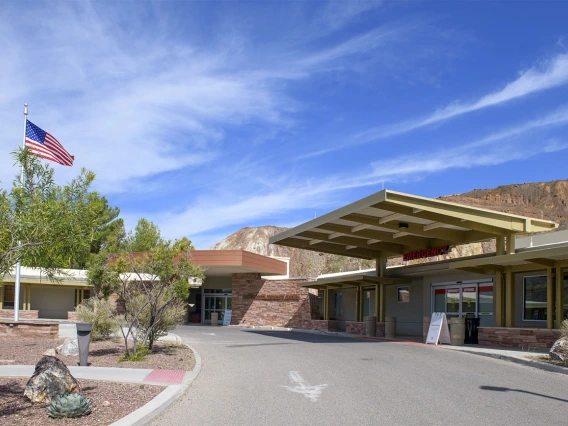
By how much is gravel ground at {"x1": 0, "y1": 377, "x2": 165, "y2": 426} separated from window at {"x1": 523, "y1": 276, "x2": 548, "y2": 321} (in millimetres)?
14979

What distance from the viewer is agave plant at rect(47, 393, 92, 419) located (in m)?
7.74

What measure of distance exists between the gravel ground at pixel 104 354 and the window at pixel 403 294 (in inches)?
518

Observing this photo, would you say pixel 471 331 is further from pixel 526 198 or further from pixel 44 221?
pixel 526 198

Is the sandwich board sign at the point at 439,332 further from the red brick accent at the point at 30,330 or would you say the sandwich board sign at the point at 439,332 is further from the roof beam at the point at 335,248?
the red brick accent at the point at 30,330

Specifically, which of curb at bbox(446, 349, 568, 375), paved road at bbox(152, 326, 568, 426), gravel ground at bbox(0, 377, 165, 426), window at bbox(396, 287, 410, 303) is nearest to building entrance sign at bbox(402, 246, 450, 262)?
window at bbox(396, 287, 410, 303)

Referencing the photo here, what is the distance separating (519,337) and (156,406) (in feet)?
45.5

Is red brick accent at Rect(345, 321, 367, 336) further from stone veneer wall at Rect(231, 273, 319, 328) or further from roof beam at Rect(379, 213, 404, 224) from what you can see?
roof beam at Rect(379, 213, 404, 224)

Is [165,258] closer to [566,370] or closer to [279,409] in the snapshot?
[279,409]

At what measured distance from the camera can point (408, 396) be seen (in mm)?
9758

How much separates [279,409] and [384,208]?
12319 mm

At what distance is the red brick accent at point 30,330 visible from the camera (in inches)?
796

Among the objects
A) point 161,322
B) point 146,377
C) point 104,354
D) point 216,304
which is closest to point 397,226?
point 161,322

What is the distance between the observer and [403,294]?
29.4 metres

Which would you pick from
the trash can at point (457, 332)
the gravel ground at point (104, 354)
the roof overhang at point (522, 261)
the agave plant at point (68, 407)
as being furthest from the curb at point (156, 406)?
the trash can at point (457, 332)
